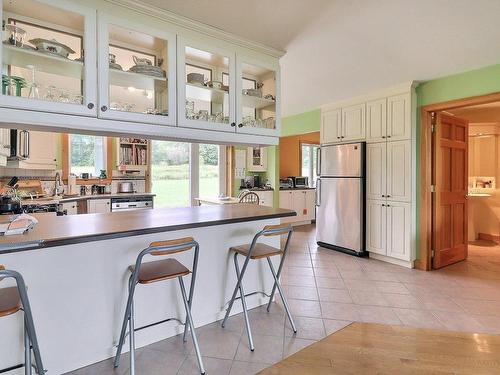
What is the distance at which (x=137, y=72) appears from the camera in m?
2.16

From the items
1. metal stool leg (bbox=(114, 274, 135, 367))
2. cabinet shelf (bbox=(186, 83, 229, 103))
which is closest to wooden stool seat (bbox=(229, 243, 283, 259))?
metal stool leg (bbox=(114, 274, 135, 367))

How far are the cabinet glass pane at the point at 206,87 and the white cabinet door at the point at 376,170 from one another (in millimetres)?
2418

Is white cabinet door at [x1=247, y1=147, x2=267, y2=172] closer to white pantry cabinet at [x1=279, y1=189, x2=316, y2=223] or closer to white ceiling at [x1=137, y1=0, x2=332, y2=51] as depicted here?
white pantry cabinet at [x1=279, y1=189, x2=316, y2=223]

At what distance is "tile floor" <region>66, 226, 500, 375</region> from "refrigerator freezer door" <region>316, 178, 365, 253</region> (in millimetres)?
321

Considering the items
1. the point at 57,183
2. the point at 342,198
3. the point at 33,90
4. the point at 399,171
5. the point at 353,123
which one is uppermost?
the point at 353,123

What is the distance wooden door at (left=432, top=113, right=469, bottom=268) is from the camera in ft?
12.0

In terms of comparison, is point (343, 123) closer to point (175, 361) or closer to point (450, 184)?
point (450, 184)

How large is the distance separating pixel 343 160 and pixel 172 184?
10.4ft

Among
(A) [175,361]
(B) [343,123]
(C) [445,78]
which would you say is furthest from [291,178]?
(A) [175,361]

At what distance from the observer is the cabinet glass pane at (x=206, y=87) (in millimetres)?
2381

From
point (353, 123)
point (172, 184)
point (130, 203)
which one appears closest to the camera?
point (353, 123)

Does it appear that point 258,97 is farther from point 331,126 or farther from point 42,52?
point 331,126

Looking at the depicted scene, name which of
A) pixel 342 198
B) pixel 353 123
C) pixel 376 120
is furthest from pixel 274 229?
pixel 353 123

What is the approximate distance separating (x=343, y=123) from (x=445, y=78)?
1368 millimetres
